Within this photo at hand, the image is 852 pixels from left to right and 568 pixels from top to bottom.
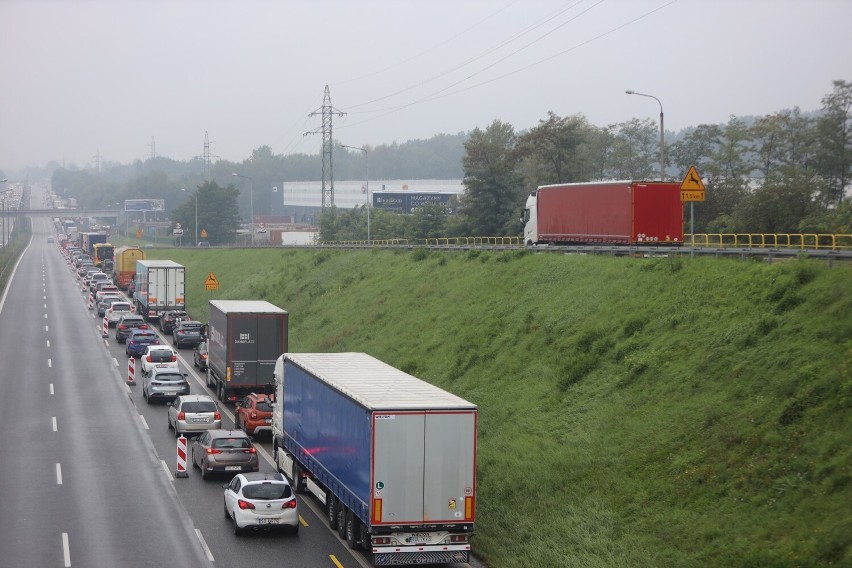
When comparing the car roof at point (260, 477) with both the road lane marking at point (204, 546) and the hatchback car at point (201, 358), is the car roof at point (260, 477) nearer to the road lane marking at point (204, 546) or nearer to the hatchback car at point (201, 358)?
the road lane marking at point (204, 546)

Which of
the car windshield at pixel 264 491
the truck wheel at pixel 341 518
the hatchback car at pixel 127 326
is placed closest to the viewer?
the truck wheel at pixel 341 518

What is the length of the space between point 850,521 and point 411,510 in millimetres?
7715

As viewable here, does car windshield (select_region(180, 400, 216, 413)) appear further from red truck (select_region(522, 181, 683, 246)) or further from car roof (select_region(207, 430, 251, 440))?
red truck (select_region(522, 181, 683, 246))

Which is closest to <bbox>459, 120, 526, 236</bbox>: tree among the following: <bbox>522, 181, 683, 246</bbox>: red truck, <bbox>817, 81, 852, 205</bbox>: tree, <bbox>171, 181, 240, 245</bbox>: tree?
<bbox>817, 81, 852, 205</bbox>: tree

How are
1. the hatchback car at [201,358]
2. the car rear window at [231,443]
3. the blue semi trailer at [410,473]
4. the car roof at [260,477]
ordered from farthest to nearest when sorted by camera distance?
the hatchback car at [201,358] < the car rear window at [231,443] < the car roof at [260,477] < the blue semi trailer at [410,473]

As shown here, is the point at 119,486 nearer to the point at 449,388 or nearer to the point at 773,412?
the point at 449,388

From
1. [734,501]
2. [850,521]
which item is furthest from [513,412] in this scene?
[850,521]

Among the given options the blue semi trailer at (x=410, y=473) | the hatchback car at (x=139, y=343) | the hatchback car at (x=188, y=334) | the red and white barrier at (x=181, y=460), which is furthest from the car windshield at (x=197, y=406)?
the hatchback car at (x=188, y=334)

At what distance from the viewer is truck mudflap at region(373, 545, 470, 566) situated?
1978 cm

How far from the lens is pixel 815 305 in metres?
25.5

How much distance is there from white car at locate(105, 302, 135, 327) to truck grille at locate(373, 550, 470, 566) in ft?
167

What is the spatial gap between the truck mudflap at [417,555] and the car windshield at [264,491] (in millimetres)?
3631

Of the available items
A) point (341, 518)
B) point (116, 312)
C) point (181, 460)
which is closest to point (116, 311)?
point (116, 312)

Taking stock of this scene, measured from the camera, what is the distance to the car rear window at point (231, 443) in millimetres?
28250
